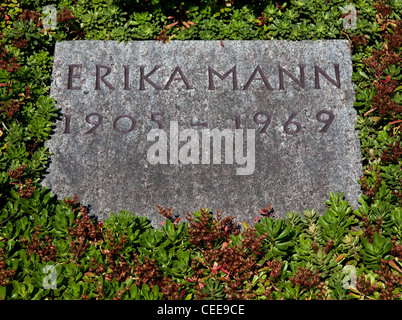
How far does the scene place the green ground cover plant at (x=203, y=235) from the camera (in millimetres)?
2828

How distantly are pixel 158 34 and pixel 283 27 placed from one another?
1.24 metres

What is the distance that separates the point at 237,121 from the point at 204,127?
28 cm

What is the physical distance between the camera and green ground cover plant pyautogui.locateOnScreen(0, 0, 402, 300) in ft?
9.28

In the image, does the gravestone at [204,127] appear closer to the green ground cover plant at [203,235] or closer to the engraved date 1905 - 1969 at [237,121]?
the engraved date 1905 - 1969 at [237,121]

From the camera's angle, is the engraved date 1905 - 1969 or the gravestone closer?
the gravestone

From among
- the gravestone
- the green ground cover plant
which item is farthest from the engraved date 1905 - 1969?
the green ground cover plant

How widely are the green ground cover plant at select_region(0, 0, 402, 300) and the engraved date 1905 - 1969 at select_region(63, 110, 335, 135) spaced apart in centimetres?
26

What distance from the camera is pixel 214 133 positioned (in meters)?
3.64

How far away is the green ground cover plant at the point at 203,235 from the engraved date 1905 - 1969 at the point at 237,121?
0.85 ft

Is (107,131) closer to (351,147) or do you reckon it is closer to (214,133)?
(214,133)

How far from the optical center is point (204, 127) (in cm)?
367

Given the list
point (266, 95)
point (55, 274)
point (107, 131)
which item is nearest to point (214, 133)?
point (266, 95)

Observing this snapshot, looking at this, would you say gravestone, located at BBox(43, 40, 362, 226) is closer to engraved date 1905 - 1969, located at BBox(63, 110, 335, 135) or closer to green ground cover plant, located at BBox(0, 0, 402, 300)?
engraved date 1905 - 1969, located at BBox(63, 110, 335, 135)

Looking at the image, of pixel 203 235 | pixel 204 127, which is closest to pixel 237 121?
pixel 204 127
